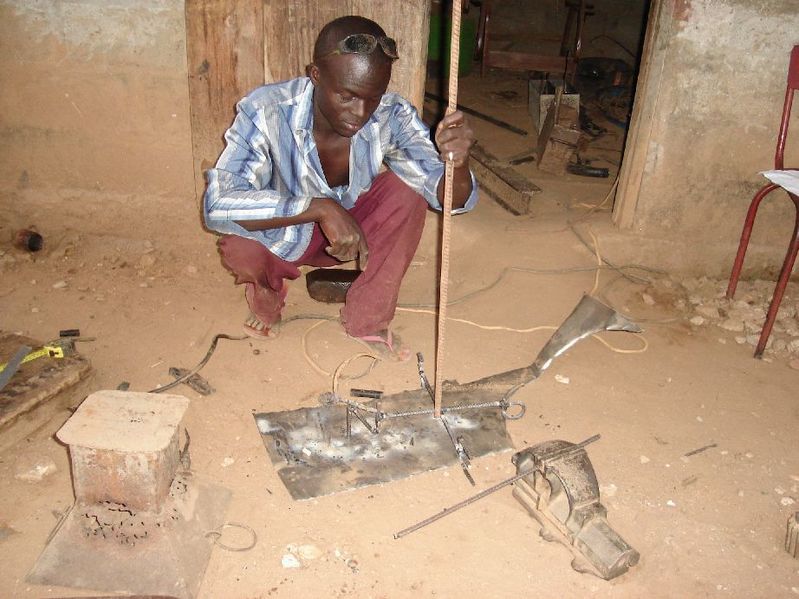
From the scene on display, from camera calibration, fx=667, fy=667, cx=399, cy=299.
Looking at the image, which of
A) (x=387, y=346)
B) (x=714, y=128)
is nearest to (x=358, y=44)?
(x=387, y=346)

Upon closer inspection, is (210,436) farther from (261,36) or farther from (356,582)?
(261,36)

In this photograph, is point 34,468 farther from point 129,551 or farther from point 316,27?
point 316,27

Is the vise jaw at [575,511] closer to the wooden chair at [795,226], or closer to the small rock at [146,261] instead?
the wooden chair at [795,226]

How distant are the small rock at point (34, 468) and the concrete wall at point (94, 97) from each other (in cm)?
168

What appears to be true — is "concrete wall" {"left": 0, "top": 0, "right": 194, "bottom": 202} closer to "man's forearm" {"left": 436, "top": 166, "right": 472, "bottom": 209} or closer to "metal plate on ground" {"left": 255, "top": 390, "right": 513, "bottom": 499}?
"man's forearm" {"left": 436, "top": 166, "right": 472, "bottom": 209}

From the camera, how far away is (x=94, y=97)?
333cm

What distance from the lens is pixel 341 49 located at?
2357 mm

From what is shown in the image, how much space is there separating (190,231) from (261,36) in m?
1.11

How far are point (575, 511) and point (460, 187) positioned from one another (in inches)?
53.0

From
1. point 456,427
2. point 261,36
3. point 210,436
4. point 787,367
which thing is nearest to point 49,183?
point 261,36

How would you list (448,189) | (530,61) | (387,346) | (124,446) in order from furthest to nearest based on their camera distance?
1. (530,61)
2. (387,346)
3. (448,189)
4. (124,446)

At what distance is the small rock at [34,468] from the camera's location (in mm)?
2234

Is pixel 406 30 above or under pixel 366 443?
above

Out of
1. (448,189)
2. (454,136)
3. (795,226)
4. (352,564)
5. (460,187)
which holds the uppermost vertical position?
(454,136)
